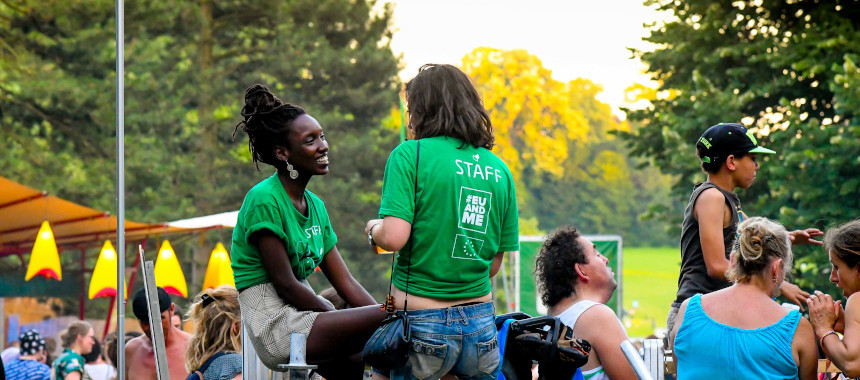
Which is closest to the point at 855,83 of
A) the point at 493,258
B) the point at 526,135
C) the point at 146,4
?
the point at 493,258

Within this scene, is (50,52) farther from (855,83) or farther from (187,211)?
(855,83)

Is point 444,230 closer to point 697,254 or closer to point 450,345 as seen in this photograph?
point 450,345

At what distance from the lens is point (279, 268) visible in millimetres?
3484

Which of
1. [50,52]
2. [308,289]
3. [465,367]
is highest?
[50,52]

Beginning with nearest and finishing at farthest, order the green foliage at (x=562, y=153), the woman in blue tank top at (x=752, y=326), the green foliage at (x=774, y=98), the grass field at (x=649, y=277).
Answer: the woman in blue tank top at (x=752, y=326), the green foliage at (x=774, y=98), the green foliage at (x=562, y=153), the grass field at (x=649, y=277)

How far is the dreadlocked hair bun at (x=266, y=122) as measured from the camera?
3799 millimetres

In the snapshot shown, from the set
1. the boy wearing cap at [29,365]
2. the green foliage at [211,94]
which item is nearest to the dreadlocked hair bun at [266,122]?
the boy wearing cap at [29,365]

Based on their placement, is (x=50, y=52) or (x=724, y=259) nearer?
(x=724, y=259)

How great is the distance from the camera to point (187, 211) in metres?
26.8

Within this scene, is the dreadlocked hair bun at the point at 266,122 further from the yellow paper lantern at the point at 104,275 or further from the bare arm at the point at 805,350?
the yellow paper lantern at the point at 104,275

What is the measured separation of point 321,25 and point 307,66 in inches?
56.4

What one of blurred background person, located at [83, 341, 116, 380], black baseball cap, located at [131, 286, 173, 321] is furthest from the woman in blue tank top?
blurred background person, located at [83, 341, 116, 380]

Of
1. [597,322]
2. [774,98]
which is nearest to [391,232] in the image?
[597,322]

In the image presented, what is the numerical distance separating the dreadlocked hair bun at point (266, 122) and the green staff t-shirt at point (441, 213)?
59 centimetres
